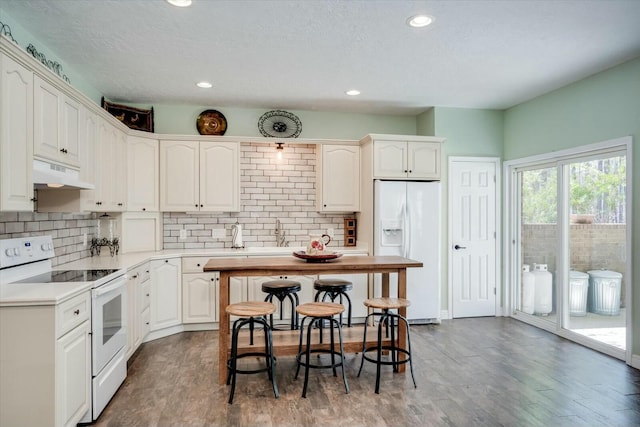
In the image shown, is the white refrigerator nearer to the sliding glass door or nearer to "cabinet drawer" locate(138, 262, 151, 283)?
the sliding glass door

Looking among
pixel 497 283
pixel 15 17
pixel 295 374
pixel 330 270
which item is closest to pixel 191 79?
pixel 15 17

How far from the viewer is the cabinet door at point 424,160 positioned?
4.81m

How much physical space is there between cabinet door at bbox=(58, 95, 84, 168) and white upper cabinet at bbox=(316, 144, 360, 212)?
2678 millimetres

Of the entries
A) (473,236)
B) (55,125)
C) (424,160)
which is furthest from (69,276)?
(473,236)

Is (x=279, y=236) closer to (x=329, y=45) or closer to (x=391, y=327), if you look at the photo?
(x=391, y=327)

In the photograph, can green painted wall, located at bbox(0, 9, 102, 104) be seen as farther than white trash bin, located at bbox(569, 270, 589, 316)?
No

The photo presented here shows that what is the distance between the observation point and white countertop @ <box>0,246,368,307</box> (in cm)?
209

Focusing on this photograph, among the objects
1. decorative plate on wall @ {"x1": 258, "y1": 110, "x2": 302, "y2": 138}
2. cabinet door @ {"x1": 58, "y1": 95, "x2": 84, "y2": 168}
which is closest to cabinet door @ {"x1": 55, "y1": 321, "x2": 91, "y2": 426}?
cabinet door @ {"x1": 58, "y1": 95, "x2": 84, "y2": 168}

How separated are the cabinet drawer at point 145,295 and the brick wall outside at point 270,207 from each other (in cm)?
90

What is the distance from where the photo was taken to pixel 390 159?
4.75 metres

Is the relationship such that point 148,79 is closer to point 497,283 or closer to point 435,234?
point 435,234

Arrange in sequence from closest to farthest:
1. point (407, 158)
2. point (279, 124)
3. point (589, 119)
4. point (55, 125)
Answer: point (55, 125), point (589, 119), point (407, 158), point (279, 124)

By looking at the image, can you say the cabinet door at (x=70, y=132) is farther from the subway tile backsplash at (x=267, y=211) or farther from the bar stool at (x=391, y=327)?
the bar stool at (x=391, y=327)

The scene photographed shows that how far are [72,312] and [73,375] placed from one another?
0.37 meters
